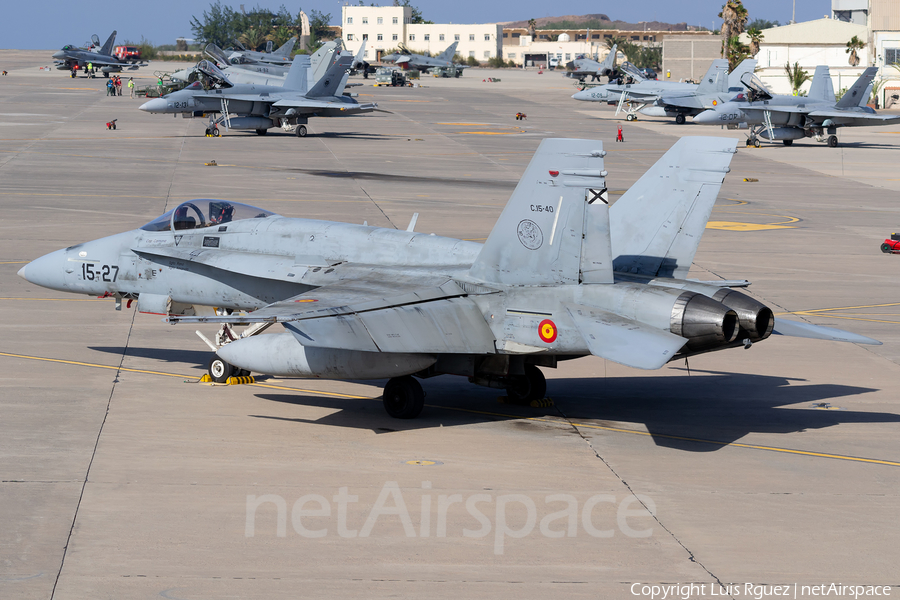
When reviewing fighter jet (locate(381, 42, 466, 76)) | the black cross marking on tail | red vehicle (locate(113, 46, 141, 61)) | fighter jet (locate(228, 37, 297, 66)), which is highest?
red vehicle (locate(113, 46, 141, 61))

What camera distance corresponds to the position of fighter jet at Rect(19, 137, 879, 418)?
1342cm

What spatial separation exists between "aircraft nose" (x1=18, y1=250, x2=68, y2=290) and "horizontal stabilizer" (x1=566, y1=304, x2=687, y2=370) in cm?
927

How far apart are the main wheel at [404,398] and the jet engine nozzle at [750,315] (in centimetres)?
455

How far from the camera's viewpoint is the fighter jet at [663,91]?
73.6 meters

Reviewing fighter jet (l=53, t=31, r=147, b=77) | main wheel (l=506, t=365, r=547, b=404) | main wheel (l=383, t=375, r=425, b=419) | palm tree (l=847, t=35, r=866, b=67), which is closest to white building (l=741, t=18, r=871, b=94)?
palm tree (l=847, t=35, r=866, b=67)

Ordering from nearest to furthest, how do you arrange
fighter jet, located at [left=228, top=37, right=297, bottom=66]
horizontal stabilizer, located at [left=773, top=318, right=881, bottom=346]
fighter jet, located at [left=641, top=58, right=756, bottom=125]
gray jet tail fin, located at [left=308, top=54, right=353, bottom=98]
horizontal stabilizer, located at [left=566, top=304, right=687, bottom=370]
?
1. horizontal stabilizer, located at [left=566, top=304, right=687, bottom=370]
2. horizontal stabilizer, located at [left=773, top=318, right=881, bottom=346]
3. gray jet tail fin, located at [left=308, top=54, right=353, bottom=98]
4. fighter jet, located at [left=641, top=58, right=756, bottom=125]
5. fighter jet, located at [left=228, top=37, right=297, bottom=66]

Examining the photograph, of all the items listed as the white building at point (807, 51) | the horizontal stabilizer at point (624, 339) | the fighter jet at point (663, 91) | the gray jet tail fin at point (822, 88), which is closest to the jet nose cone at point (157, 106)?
the fighter jet at point (663, 91)

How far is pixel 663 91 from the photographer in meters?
77.9

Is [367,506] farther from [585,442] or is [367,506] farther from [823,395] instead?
[823,395]

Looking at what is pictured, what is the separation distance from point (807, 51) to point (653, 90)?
3515cm

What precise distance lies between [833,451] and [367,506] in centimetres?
675

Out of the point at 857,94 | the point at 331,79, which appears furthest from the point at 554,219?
the point at 857,94

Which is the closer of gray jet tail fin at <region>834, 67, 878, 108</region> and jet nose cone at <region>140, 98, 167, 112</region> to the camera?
jet nose cone at <region>140, 98, 167, 112</region>

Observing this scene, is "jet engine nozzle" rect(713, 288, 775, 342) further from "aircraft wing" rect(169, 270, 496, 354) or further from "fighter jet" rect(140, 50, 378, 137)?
"fighter jet" rect(140, 50, 378, 137)
